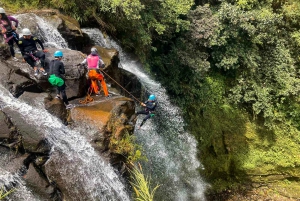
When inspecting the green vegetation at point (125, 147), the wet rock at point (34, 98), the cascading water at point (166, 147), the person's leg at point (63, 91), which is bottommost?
the cascading water at point (166, 147)

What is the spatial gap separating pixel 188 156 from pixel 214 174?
5.68 feet

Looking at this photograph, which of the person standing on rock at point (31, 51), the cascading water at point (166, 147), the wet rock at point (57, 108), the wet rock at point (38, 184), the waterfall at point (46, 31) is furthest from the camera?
the cascading water at point (166, 147)

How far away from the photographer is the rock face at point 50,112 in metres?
5.11

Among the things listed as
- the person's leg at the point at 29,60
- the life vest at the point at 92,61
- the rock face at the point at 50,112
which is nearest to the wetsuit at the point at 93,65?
the life vest at the point at 92,61

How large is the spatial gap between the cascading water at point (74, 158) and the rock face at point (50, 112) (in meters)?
0.08

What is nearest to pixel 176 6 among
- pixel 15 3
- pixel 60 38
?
pixel 60 38

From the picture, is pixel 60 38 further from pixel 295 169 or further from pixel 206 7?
pixel 295 169

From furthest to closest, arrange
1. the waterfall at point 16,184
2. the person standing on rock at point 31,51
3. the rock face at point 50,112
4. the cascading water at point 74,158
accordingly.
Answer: the person standing on rock at point 31,51
the cascading water at point 74,158
the rock face at point 50,112
the waterfall at point 16,184

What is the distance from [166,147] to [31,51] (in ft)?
18.3

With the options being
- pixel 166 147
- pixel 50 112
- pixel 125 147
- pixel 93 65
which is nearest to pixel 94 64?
pixel 93 65

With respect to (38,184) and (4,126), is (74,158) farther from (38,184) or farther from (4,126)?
(4,126)

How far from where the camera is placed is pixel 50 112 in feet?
19.6

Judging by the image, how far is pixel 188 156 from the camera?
10.7 m

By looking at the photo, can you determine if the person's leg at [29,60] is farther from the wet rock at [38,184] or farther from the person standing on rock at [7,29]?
the wet rock at [38,184]
